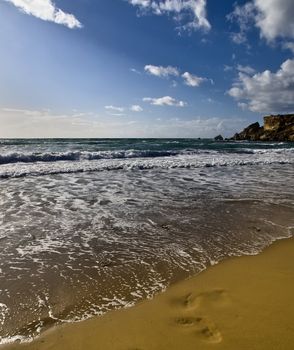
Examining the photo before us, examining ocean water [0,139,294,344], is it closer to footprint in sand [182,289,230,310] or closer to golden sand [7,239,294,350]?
golden sand [7,239,294,350]

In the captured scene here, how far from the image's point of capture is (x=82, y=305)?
2.92 meters

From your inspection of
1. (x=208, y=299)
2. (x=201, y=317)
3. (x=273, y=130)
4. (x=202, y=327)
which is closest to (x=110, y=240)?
(x=208, y=299)

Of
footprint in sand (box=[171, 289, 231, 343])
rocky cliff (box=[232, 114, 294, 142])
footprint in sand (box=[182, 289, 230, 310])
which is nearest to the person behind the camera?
footprint in sand (box=[171, 289, 231, 343])

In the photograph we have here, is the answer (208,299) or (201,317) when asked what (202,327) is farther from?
(208,299)

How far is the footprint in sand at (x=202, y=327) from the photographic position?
239 cm

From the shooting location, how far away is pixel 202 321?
2.62 meters

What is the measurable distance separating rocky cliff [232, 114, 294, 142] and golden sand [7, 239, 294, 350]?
242 feet

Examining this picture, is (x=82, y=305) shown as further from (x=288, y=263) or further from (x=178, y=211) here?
(x=178, y=211)

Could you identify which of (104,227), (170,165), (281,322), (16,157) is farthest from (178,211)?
(16,157)

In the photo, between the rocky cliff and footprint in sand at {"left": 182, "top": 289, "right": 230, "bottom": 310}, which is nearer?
footprint in sand at {"left": 182, "top": 289, "right": 230, "bottom": 310}

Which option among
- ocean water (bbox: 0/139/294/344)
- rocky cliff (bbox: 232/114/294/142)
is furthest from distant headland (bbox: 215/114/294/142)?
ocean water (bbox: 0/139/294/344)

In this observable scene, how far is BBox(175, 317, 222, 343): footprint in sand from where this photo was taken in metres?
2.39

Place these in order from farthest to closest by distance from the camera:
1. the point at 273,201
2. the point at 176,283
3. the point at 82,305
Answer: the point at 273,201 → the point at 176,283 → the point at 82,305

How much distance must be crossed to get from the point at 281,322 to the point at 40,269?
271 centimetres
